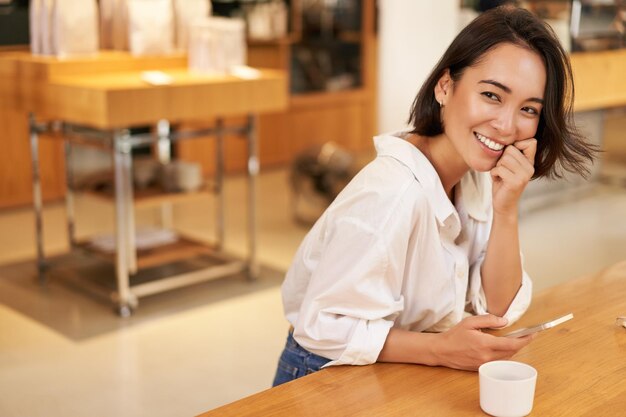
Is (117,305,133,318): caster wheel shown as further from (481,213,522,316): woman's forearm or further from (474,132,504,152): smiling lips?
(474,132,504,152): smiling lips

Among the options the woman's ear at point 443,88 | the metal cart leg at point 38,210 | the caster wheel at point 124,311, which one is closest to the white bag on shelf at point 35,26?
the metal cart leg at point 38,210

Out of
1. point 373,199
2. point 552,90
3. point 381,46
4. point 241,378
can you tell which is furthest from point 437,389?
point 381,46

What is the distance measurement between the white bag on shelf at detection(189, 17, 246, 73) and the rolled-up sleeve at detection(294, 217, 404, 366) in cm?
294

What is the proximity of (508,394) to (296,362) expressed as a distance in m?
0.50

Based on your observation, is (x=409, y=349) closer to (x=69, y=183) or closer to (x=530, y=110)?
(x=530, y=110)

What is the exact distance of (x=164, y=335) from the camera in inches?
146

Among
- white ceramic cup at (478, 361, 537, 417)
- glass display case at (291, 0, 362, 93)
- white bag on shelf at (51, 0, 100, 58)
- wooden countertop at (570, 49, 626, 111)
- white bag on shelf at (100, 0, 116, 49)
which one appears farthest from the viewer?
glass display case at (291, 0, 362, 93)

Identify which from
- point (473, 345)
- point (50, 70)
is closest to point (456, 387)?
point (473, 345)

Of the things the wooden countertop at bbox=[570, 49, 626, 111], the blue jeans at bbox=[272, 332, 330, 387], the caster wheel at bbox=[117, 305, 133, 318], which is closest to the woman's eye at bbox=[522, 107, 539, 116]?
the blue jeans at bbox=[272, 332, 330, 387]

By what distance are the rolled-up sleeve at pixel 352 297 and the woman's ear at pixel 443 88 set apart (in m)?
0.29

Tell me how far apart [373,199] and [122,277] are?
Result: 2.65 metres

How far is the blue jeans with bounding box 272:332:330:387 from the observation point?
5.16ft

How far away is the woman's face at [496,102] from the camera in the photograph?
1440 millimetres

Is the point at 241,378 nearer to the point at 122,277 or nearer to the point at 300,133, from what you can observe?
the point at 122,277
